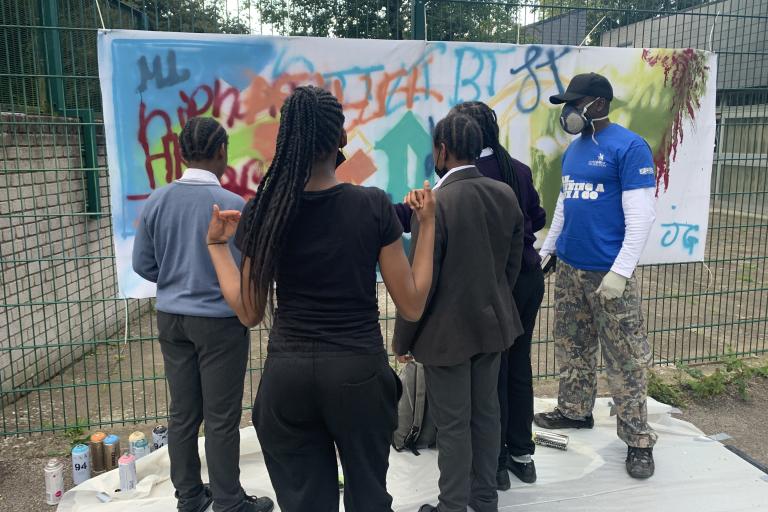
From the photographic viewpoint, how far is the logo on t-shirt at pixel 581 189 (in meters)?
3.13

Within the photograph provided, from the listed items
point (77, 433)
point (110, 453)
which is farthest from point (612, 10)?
point (77, 433)

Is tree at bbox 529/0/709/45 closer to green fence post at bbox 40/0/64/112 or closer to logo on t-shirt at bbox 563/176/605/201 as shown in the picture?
logo on t-shirt at bbox 563/176/605/201

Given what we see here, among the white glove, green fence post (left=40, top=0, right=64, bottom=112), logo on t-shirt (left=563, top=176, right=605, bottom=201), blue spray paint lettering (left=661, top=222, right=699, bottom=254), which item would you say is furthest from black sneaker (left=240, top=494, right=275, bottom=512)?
blue spray paint lettering (left=661, top=222, right=699, bottom=254)

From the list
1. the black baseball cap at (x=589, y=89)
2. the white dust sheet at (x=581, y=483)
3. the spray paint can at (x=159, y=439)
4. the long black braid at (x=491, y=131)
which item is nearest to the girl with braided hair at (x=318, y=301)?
the long black braid at (x=491, y=131)

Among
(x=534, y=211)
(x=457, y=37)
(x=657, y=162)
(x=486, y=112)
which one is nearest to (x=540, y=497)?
(x=534, y=211)

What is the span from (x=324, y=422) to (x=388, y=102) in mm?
2345

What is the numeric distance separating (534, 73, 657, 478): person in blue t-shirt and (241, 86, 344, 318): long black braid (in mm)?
1777

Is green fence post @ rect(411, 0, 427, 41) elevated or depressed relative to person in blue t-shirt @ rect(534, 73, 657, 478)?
elevated

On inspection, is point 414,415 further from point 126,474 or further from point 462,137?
point 462,137

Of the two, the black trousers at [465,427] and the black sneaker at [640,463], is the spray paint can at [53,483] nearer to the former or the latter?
the black trousers at [465,427]

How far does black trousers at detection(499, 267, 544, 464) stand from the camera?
2.92 meters

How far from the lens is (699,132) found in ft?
14.1

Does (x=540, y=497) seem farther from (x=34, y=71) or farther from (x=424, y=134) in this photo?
(x=34, y=71)

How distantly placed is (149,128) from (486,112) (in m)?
1.93
